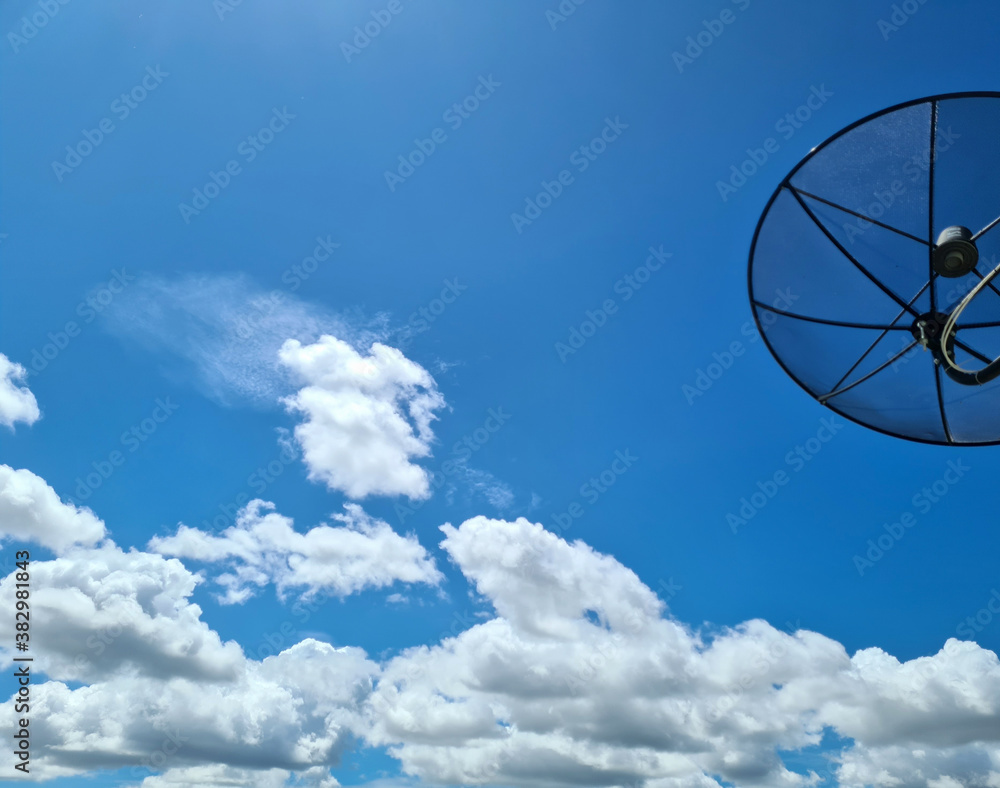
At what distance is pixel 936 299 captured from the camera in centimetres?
904

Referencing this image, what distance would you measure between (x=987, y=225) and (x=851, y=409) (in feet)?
9.84

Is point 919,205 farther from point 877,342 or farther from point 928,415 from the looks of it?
point 928,415

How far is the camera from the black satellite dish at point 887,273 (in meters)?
8.55

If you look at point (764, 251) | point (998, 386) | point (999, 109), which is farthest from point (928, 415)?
point (999, 109)

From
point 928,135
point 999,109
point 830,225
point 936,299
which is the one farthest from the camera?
point 830,225

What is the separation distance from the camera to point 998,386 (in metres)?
9.34

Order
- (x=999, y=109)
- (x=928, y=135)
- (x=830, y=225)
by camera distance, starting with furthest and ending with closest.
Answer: (x=830, y=225), (x=928, y=135), (x=999, y=109)

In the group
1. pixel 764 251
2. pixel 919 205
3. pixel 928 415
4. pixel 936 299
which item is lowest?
pixel 928 415

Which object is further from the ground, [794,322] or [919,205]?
[919,205]

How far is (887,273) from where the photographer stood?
Answer: 32.3 ft

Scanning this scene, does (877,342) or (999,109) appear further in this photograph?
(877,342)

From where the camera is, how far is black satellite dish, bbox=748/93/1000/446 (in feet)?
28.1

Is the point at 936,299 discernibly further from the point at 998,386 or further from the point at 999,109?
the point at 999,109

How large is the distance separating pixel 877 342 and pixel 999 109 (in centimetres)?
343
